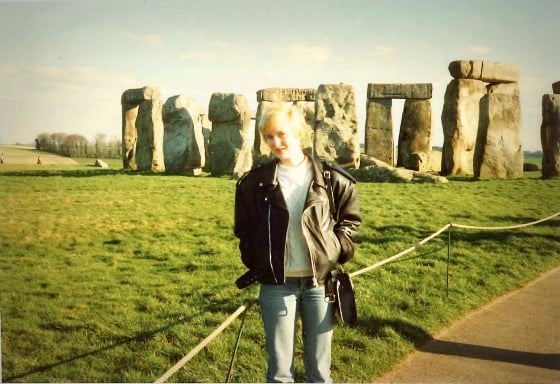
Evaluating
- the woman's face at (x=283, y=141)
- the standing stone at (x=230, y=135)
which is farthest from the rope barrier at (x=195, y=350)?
the standing stone at (x=230, y=135)

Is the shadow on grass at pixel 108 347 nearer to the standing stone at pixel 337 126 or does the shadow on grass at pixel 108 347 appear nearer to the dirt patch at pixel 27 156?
the dirt patch at pixel 27 156

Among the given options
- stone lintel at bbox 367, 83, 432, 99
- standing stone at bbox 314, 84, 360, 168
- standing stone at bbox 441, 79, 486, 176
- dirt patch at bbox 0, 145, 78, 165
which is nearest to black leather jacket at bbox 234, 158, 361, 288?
dirt patch at bbox 0, 145, 78, 165

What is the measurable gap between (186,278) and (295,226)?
2369mm

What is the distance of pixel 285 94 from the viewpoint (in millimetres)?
16109

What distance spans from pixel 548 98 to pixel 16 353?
1114cm

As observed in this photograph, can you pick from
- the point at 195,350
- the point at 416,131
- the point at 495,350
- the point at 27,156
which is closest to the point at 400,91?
the point at 416,131

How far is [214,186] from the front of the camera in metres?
9.34

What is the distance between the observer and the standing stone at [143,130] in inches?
520

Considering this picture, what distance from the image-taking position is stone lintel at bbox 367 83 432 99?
14.0 meters

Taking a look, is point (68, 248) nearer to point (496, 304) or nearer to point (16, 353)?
point (16, 353)

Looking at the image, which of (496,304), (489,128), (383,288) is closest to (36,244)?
(383,288)

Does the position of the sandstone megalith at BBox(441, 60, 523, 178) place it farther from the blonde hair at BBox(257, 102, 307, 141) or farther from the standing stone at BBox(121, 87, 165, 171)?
the blonde hair at BBox(257, 102, 307, 141)

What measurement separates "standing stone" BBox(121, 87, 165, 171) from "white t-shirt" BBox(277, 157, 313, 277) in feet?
37.5

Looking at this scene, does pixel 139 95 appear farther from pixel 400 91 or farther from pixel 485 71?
pixel 485 71
